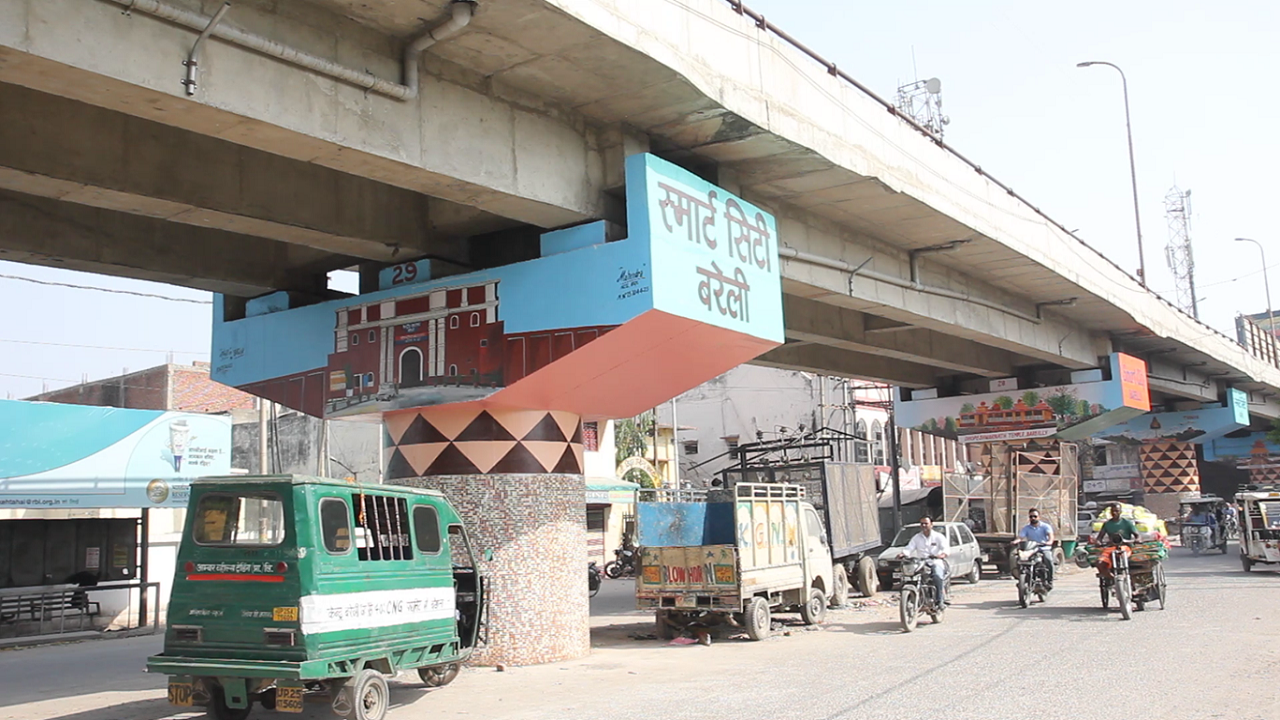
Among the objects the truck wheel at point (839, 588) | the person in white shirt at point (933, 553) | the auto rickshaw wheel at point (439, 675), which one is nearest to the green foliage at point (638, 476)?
the truck wheel at point (839, 588)

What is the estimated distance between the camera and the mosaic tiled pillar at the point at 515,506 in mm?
13477

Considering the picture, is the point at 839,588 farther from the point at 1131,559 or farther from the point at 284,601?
the point at 284,601

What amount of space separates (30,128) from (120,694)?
649cm

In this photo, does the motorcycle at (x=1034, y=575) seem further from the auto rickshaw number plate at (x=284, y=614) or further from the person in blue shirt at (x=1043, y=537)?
the auto rickshaw number plate at (x=284, y=614)

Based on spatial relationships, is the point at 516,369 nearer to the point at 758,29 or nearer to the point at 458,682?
the point at 458,682

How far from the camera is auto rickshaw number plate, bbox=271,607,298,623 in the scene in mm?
9180

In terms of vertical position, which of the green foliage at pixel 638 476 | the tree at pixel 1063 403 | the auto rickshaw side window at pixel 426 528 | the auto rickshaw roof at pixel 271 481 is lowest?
the auto rickshaw side window at pixel 426 528

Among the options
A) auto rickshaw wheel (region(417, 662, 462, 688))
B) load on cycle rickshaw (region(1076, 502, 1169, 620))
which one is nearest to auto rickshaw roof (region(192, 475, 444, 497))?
auto rickshaw wheel (region(417, 662, 462, 688))

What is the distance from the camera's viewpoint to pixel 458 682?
1248cm

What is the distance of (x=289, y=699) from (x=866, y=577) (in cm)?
1591

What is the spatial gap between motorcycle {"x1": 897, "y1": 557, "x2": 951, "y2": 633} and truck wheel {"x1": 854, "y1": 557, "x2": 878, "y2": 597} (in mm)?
5493

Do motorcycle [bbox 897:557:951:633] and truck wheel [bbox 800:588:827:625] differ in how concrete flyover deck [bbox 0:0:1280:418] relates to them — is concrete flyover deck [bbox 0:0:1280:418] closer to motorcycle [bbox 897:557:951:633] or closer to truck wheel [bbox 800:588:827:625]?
motorcycle [bbox 897:557:951:633]

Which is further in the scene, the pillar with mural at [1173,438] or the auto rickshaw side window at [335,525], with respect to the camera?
the pillar with mural at [1173,438]

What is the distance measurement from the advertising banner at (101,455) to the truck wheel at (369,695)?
13.6 meters
